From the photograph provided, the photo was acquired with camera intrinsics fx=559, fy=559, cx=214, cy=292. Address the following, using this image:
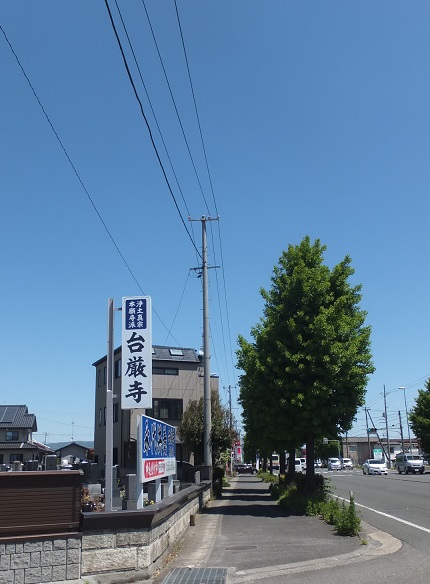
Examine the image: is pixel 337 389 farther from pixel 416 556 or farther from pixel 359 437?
pixel 359 437

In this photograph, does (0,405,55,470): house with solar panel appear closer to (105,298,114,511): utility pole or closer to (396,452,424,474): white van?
(396,452,424,474): white van

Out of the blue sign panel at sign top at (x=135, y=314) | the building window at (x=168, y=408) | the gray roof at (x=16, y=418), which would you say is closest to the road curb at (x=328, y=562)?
the blue sign panel at sign top at (x=135, y=314)

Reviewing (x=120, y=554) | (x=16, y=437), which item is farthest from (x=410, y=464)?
(x=120, y=554)

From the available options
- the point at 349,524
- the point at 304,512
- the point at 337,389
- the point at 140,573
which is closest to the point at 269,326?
the point at 337,389

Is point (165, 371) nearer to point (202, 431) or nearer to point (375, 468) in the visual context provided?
point (202, 431)

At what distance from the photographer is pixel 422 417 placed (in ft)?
171

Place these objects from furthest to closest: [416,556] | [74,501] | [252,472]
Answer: [252,472], [416,556], [74,501]

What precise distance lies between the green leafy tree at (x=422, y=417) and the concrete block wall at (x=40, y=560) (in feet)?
160

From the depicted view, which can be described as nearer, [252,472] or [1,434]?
[1,434]

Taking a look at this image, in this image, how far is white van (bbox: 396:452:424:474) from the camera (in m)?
51.6

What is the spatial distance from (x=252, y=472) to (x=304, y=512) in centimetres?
7317

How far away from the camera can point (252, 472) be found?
284 ft

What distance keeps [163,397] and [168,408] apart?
97 centimetres

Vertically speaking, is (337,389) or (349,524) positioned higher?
(337,389)
